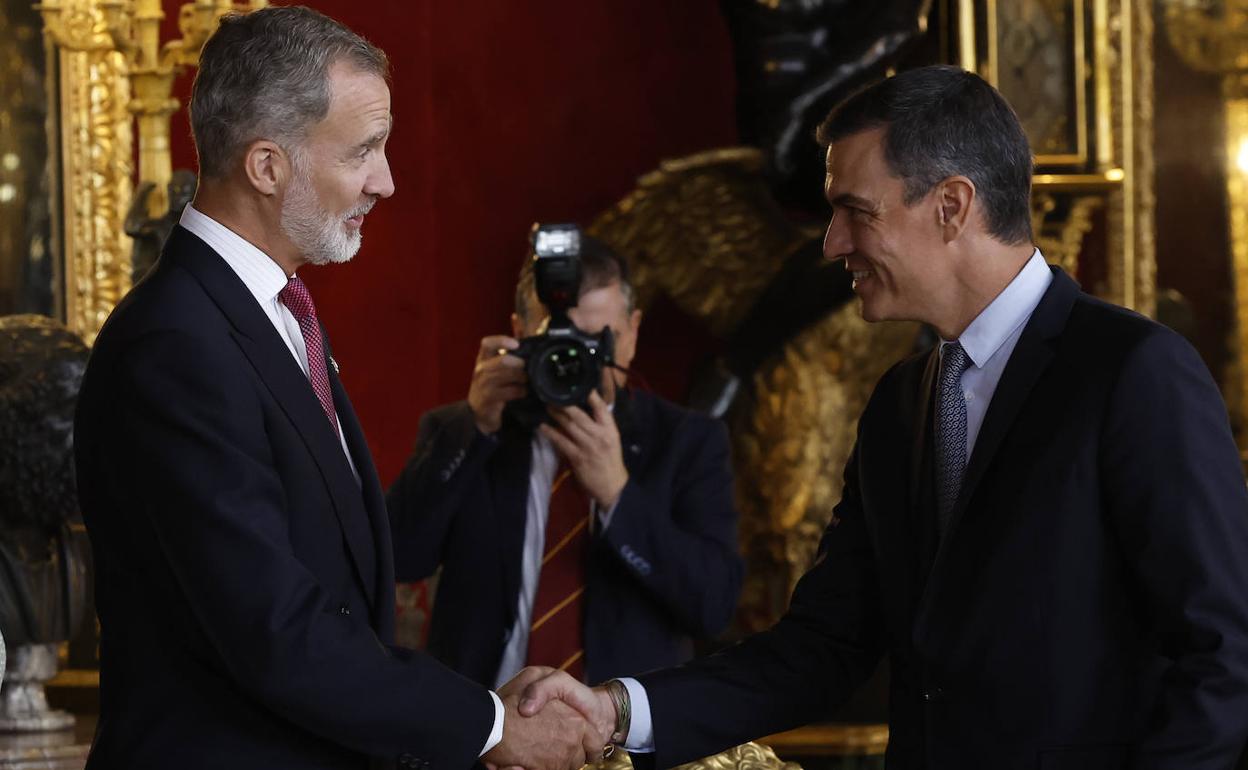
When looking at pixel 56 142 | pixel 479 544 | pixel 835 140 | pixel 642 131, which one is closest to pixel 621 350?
pixel 479 544

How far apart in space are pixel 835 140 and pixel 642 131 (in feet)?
11.8

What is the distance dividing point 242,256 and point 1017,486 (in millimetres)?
971

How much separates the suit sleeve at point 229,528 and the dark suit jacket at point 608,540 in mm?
982

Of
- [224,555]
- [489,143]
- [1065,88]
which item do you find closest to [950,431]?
[224,555]

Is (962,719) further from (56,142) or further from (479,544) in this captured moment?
(56,142)

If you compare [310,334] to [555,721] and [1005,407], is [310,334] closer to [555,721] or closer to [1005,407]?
[555,721]

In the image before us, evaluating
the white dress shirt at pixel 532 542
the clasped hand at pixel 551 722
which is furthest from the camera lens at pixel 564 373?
the clasped hand at pixel 551 722

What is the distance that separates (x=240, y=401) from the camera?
216 centimetres

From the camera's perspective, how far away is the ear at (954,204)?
2.34 m

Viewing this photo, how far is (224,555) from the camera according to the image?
83.6 inches

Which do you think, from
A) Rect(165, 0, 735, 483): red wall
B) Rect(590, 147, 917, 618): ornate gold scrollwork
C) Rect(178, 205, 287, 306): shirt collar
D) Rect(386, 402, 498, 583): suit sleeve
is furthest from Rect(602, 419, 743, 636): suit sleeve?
Rect(165, 0, 735, 483): red wall

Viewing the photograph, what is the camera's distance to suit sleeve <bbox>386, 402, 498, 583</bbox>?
3264mm

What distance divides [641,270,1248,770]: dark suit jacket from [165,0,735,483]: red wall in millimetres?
3613

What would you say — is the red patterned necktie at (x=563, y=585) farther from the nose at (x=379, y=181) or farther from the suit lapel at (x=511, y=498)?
the nose at (x=379, y=181)
